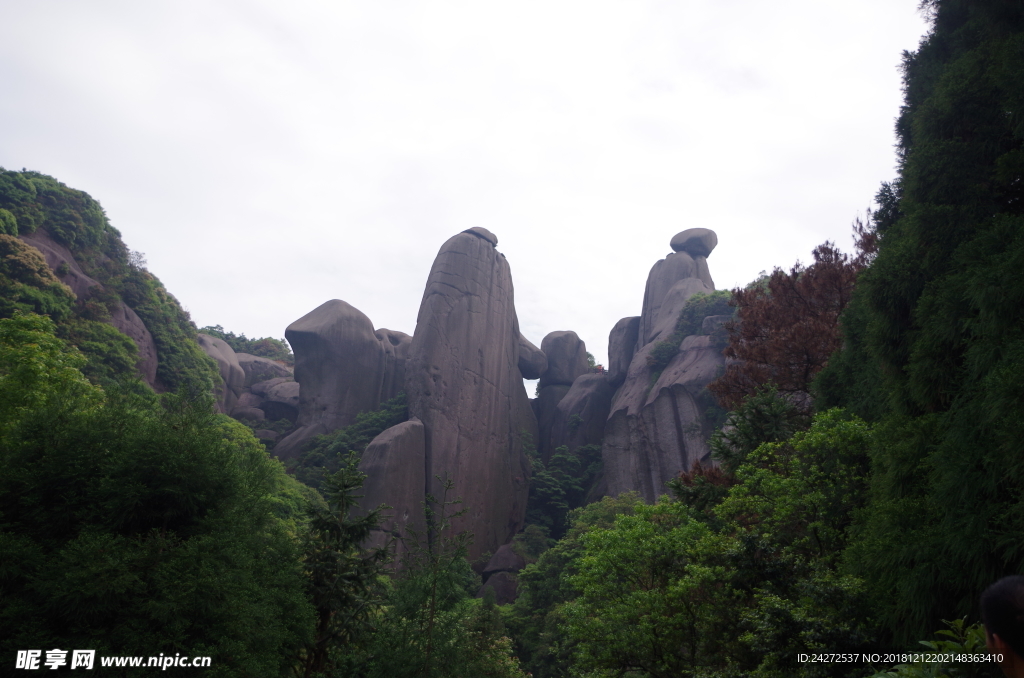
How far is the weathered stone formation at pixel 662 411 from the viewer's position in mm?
29047

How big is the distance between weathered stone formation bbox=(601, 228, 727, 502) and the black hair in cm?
2484

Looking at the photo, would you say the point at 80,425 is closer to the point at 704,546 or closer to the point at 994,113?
the point at 704,546

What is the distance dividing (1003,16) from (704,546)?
30.4ft

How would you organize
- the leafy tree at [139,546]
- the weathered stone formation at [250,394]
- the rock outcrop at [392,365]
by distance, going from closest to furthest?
the leafy tree at [139,546], the weathered stone formation at [250,394], the rock outcrop at [392,365]

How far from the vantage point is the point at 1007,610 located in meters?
2.01

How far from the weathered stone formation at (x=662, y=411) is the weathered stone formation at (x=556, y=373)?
5629 mm

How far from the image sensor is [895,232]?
10.4 m

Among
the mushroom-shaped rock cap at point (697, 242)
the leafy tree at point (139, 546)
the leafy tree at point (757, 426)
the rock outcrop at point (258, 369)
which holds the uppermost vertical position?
the mushroom-shaped rock cap at point (697, 242)

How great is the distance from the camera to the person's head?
78.1 inches

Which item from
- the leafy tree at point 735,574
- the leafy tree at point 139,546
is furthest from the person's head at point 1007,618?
the leafy tree at point 139,546

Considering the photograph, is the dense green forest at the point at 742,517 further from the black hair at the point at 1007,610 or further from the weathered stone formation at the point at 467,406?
the weathered stone formation at the point at 467,406

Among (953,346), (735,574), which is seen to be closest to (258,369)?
(735,574)

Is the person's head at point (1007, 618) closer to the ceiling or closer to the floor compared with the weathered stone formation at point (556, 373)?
closer to the floor

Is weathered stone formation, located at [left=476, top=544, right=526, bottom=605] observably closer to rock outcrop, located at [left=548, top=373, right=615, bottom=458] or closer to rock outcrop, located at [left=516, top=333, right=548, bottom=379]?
rock outcrop, located at [left=548, top=373, right=615, bottom=458]
